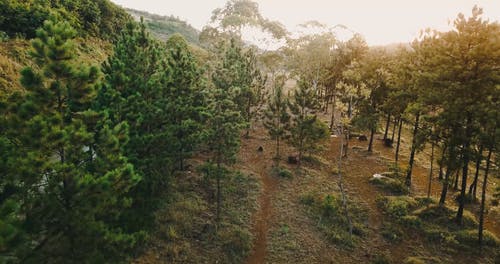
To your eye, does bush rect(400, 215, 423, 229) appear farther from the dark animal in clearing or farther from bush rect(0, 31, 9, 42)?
bush rect(0, 31, 9, 42)

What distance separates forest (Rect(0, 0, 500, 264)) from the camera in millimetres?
9930

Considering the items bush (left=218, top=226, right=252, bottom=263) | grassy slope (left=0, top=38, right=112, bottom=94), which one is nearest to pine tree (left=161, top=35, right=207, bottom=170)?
grassy slope (left=0, top=38, right=112, bottom=94)

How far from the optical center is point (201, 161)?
1220 inches

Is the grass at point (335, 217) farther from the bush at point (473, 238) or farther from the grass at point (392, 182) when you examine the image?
the bush at point (473, 238)

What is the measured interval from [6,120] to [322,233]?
19.2m

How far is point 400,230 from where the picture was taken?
22.2 metres

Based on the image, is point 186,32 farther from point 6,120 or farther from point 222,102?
point 6,120

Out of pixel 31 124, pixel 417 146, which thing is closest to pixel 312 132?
pixel 417 146

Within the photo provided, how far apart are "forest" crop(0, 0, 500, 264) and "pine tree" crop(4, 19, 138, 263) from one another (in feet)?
0.15

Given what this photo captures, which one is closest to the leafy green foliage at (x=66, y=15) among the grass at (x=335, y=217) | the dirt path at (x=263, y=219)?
the dirt path at (x=263, y=219)

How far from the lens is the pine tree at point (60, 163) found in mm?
9391

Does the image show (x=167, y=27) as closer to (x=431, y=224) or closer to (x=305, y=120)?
(x=305, y=120)

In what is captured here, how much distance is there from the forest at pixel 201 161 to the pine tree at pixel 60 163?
5cm

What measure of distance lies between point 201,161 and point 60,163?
20.9 m
